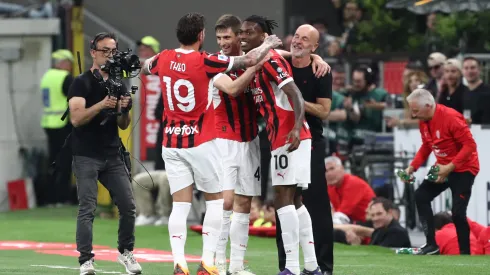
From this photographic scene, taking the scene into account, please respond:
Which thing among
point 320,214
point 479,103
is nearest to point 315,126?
point 320,214

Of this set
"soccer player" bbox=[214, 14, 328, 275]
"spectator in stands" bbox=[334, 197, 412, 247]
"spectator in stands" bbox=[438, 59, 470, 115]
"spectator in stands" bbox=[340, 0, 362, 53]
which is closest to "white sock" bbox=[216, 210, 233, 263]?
"soccer player" bbox=[214, 14, 328, 275]

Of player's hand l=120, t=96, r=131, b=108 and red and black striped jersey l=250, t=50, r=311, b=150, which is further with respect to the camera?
player's hand l=120, t=96, r=131, b=108

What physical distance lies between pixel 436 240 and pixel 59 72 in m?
8.73

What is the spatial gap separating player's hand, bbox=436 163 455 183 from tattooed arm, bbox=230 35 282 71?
15.1 ft

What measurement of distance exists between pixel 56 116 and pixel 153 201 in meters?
3.39

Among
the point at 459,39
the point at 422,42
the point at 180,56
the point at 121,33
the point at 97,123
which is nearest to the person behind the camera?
the point at 180,56

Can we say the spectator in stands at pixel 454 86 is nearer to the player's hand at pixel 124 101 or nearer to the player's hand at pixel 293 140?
the player's hand at pixel 124 101

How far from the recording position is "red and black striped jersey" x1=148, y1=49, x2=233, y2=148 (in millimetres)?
10422

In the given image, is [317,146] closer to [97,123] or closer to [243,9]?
[97,123]

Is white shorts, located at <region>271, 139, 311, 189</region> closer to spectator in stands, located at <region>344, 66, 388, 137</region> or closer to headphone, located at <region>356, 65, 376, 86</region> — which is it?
spectator in stands, located at <region>344, 66, 388, 137</region>

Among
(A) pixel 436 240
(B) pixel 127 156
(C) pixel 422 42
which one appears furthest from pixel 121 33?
(B) pixel 127 156

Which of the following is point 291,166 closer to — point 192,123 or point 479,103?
point 192,123

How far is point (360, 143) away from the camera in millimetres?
19172

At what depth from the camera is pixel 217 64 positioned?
10.4 m
